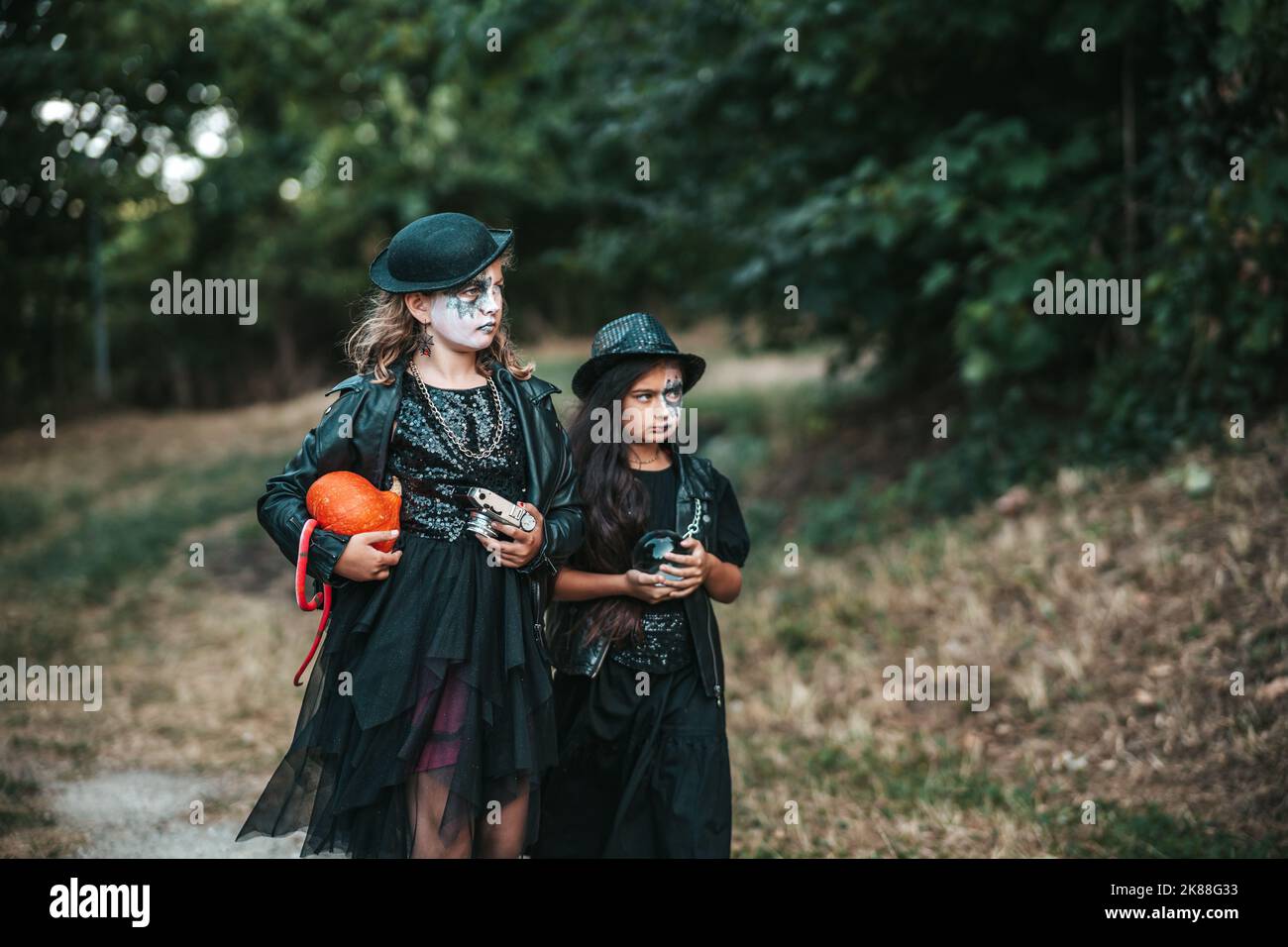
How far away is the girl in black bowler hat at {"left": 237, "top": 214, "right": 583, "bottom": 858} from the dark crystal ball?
23 cm

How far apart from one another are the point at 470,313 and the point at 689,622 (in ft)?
3.95

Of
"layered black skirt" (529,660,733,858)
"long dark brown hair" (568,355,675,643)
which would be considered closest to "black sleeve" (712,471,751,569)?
"long dark brown hair" (568,355,675,643)

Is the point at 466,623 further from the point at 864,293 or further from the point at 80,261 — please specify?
the point at 80,261

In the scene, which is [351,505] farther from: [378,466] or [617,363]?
[617,363]

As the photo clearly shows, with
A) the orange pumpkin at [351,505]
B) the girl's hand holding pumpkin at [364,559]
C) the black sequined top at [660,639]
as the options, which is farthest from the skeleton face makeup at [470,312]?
the black sequined top at [660,639]

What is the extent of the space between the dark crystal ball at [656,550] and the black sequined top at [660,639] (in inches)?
6.8

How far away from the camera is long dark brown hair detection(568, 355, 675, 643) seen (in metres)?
3.77

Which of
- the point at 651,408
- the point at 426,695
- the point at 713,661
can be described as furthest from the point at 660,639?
the point at 426,695

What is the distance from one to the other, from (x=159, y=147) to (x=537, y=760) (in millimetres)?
13881

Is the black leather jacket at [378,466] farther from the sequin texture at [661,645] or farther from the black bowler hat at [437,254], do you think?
the sequin texture at [661,645]

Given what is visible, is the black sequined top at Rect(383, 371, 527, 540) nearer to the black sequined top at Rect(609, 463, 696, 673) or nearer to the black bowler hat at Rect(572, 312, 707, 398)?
the black bowler hat at Rect(572, 312, 707, 398)

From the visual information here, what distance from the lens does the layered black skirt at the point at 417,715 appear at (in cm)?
329

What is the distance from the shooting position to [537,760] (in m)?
3.48

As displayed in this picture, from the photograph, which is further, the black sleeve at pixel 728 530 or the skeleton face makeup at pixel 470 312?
the black sleeve at pixel 728 530
